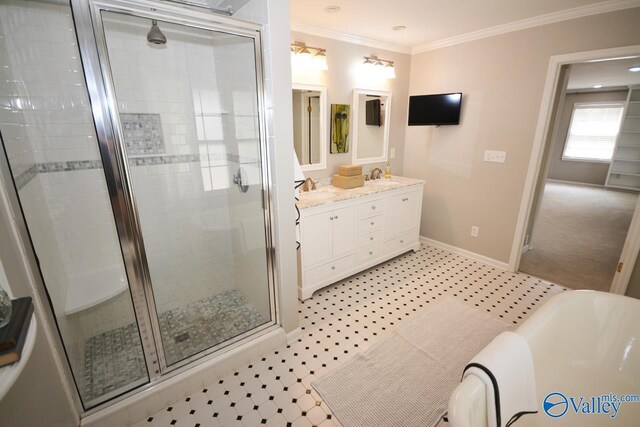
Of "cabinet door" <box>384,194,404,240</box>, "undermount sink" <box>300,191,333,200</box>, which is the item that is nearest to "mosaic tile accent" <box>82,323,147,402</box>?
"undermount sink" <box>300,191,333,200</box>

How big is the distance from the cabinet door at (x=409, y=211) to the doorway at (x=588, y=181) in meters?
1.23

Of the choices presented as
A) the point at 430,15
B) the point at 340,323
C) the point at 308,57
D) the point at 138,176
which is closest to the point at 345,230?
the point at 340,323

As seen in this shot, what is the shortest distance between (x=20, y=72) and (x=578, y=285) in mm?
4777

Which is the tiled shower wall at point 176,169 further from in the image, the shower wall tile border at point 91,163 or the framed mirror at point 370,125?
the framed mirror at point 370,125

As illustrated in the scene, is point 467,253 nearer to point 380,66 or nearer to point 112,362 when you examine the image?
point 380,66

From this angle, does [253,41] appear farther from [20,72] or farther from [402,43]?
[402,43]

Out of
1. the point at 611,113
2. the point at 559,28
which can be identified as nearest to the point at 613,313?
the point at 559,28

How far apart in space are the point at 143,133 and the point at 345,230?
1874 mm

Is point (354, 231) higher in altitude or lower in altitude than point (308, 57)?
lower

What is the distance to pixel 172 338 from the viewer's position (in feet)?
6.42

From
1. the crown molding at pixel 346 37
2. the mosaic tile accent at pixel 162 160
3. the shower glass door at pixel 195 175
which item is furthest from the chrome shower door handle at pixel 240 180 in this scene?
the crown molding at pixel 346 37

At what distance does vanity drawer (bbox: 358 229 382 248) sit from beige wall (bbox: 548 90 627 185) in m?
6.49

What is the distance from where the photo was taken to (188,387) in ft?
5.54

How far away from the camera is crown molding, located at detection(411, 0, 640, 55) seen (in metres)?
2.17
